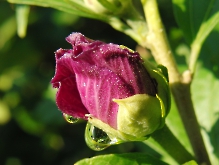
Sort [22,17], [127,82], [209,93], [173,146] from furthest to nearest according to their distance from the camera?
1. [22,17]
2. [209,93]
3. [173,146]
4. [127,82]

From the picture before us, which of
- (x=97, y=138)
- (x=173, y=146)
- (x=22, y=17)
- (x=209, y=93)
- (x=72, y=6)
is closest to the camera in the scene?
(x=97, y=138)

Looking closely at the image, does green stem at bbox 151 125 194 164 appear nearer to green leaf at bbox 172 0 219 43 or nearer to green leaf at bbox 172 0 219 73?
green leaf at bbox 172 0 219 73

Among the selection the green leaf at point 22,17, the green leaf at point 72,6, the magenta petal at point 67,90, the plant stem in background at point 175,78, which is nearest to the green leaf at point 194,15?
the plant stem in background at point 175,78

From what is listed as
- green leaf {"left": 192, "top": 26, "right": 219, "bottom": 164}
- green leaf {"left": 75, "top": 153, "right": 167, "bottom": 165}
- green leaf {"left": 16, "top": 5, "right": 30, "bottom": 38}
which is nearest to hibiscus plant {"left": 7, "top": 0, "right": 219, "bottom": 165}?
green leaf {"left": 75, "top": 153, "right": 167, "bottom": 165}

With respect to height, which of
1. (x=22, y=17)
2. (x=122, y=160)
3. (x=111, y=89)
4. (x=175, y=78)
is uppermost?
(x=111, y=89)

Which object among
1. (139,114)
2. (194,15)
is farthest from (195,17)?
(139,114)

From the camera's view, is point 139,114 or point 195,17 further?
point 195,17

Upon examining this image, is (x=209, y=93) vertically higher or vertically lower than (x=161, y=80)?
lower

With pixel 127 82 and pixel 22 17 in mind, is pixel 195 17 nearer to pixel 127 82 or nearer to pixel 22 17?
pixel 127 82
